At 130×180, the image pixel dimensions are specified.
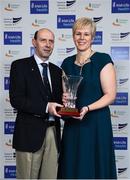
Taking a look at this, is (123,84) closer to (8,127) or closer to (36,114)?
(8,127)

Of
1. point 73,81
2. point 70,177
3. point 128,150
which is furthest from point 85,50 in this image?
point 128,150

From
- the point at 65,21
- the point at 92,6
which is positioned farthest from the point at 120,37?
the point at 65,21

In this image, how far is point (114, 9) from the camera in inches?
133

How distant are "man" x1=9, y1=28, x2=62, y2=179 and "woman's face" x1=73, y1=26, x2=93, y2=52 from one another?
206mm

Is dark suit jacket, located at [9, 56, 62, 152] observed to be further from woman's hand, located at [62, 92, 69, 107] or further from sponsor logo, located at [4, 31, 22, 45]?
sponsor logo, located at [4, 31, 22, 45]

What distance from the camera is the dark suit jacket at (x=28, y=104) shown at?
234 centimetres

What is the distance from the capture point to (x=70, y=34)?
135 inches

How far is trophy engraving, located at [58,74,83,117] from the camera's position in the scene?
228cm

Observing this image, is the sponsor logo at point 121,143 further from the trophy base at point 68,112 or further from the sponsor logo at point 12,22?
the sponsor logo at point 12,22

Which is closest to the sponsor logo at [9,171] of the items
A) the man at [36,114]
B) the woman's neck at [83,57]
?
the man at [36,114]

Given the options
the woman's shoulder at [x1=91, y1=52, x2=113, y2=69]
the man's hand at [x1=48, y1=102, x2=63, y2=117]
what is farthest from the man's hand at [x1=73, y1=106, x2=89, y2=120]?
the woman's shoulder at [x1=91, y1=52, x2=113, y2=69]

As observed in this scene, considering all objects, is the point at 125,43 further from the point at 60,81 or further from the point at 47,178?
the point at 47,178

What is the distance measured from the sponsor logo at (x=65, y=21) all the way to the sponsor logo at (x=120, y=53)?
459mm

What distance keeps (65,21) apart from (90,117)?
1.32 metres
